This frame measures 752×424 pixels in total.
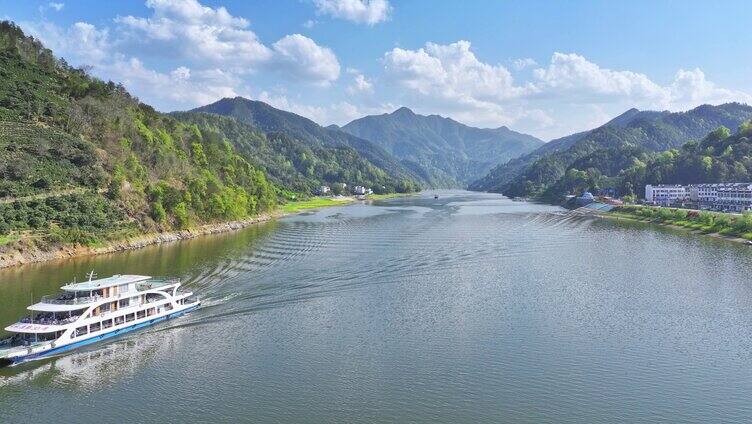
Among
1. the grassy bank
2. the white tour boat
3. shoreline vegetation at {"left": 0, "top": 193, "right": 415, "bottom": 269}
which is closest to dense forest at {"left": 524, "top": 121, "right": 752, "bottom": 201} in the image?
the grassy bank

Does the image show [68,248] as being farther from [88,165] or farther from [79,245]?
[88,165]

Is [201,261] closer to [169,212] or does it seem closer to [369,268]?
[369,268]

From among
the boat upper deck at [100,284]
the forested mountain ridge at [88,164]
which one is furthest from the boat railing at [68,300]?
the forested mountain ridge at [88,164]

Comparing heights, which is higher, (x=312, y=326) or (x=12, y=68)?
(x=12, y=68)

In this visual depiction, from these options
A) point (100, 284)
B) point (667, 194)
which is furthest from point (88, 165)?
point (667, 194)

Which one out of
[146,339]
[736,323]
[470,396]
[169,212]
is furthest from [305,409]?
[169,212]

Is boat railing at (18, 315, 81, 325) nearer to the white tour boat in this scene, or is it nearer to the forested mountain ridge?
the white tour boat

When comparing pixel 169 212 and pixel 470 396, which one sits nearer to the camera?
pixel 470 396

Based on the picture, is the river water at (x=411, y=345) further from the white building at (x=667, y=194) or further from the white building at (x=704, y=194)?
the white building at (x=667, y=194)
